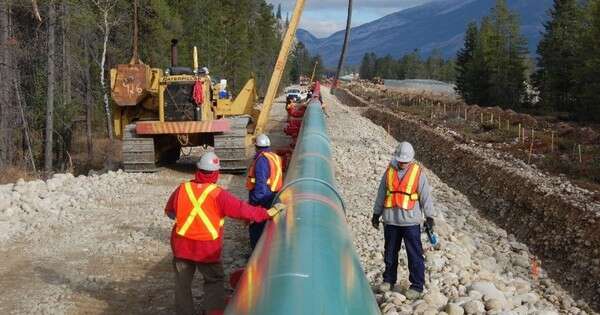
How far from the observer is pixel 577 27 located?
46.5 meters

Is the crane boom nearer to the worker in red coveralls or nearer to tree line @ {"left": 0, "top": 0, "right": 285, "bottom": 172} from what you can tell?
tree line @ {"left": 0, "top": 0, "right": 285, "bottom": 172}

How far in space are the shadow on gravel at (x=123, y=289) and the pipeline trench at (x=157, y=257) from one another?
0.04ft

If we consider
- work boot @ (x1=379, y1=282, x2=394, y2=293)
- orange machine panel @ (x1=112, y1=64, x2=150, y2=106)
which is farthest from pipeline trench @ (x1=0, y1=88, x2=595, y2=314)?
orange machine panel @ (x1=112, y1=64, x2=150, y2=106)

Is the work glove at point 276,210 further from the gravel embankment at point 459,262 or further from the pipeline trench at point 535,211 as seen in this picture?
the pipeline trench at point 535,211

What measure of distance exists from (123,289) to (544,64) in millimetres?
49721

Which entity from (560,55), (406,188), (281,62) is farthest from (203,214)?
(560,55)

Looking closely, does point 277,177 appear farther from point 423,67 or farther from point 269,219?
point 423,67

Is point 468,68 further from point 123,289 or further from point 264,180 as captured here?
point 123,289

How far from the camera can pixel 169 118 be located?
46.1ft

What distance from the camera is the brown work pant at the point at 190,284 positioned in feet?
17.7

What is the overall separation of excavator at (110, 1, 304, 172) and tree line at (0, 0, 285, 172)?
15.3 feet

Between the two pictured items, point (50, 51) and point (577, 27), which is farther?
point (577, 27)

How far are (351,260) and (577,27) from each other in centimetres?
4867

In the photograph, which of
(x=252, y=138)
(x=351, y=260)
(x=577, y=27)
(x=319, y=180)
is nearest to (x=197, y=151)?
(x=252, y=138)
